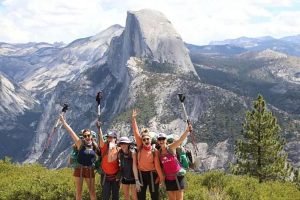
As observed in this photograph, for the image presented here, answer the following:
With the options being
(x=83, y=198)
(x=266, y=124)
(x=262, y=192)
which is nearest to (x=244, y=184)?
(x=262, y=192)

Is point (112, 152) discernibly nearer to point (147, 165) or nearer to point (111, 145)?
point (111, 145)

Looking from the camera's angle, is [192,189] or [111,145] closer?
[111,145]

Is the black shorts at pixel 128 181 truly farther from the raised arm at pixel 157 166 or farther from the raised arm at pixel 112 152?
the raised arm at pixel 157 166

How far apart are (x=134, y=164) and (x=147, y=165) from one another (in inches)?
17.9

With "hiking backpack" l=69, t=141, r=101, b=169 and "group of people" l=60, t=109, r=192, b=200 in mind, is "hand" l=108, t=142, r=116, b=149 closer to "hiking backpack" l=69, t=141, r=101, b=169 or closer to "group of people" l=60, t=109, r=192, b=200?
"group of people" l=60, t=109, r=192, b=200

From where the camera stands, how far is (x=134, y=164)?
1530 cm

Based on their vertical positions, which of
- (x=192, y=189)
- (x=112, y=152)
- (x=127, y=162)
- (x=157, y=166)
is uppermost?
(x=112, y=152)

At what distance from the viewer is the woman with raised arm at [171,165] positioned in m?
14.9

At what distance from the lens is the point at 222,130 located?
188125mm

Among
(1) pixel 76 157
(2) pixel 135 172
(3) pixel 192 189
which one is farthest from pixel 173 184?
(3) pixel 192 189

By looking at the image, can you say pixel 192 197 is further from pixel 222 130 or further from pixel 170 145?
pixel 222 130

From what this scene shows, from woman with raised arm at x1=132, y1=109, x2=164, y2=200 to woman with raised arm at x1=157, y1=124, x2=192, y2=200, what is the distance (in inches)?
7.7

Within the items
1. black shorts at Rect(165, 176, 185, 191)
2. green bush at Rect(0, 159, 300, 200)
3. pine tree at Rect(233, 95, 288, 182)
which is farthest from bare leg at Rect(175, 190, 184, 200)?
pine tree at Rect(233, 95, 288, 182)

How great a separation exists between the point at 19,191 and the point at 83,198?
10.5 feet
